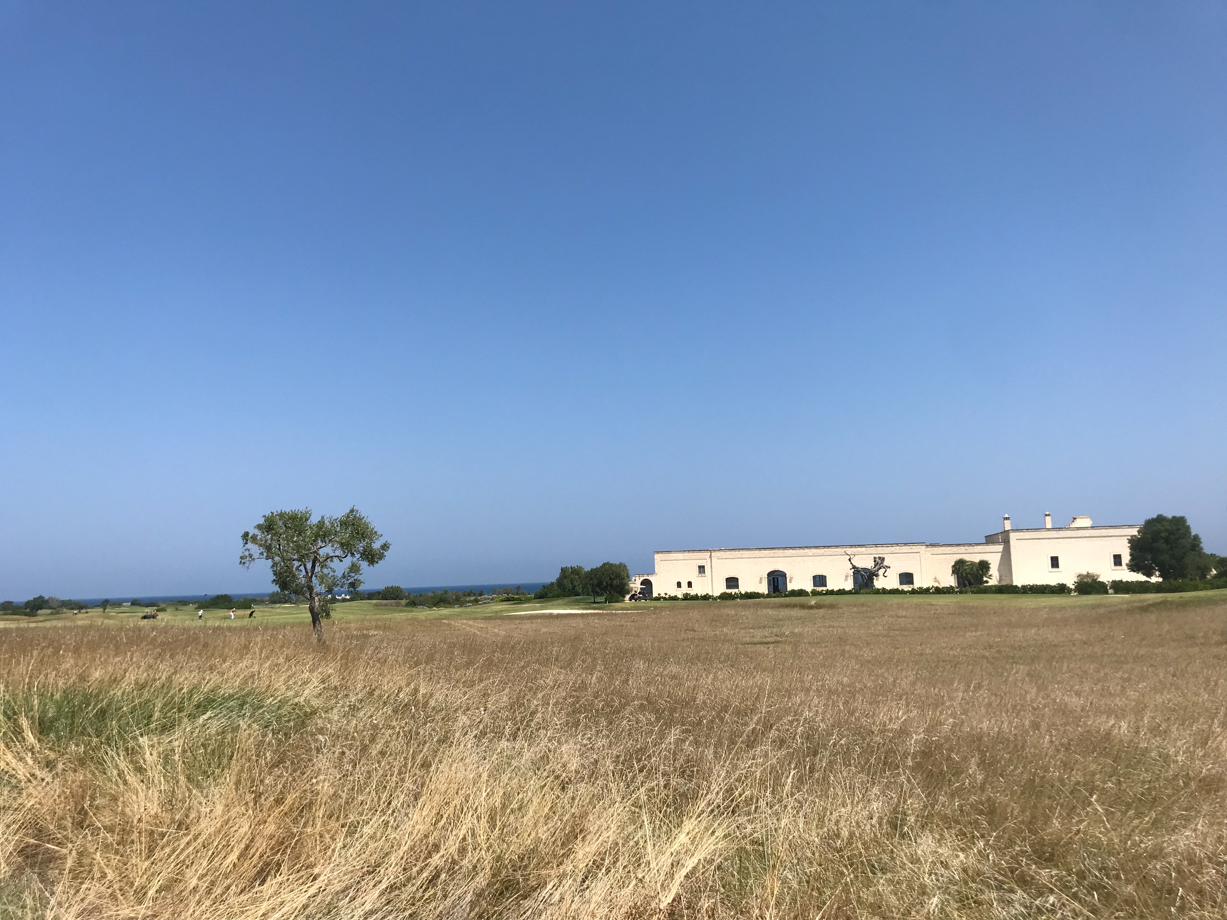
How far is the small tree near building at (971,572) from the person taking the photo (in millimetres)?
65188

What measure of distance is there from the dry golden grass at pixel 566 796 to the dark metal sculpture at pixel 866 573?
58.8m

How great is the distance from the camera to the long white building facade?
6612cm

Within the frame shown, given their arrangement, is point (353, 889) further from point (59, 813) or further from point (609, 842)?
point (59, 813)

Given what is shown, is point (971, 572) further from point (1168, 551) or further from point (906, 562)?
point (1168, 551)

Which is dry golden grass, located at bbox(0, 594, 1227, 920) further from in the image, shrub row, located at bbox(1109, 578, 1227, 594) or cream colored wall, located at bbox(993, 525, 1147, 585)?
cream colored wall, located at bbox(993, 525, 1147, 585)

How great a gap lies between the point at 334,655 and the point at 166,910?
7.94 metres

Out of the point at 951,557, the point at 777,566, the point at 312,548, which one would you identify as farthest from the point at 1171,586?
the point at 312,548

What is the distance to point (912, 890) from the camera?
11.7 ft

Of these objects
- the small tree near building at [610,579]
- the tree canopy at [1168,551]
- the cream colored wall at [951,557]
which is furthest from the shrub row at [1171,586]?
the small tree near building at [610,579]

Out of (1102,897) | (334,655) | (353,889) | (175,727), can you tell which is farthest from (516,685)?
(1102,897)

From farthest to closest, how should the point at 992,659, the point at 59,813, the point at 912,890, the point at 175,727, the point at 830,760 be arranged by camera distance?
the point at 992,659, the point at 830,760, the point at 175,727, the point at 59,813, the point at 912,890

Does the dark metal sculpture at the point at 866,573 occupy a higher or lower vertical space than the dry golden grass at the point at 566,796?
higher

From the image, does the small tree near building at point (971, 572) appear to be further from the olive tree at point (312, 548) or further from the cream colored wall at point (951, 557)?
the olive tree at point (312, 548)

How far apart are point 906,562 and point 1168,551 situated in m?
20.7
